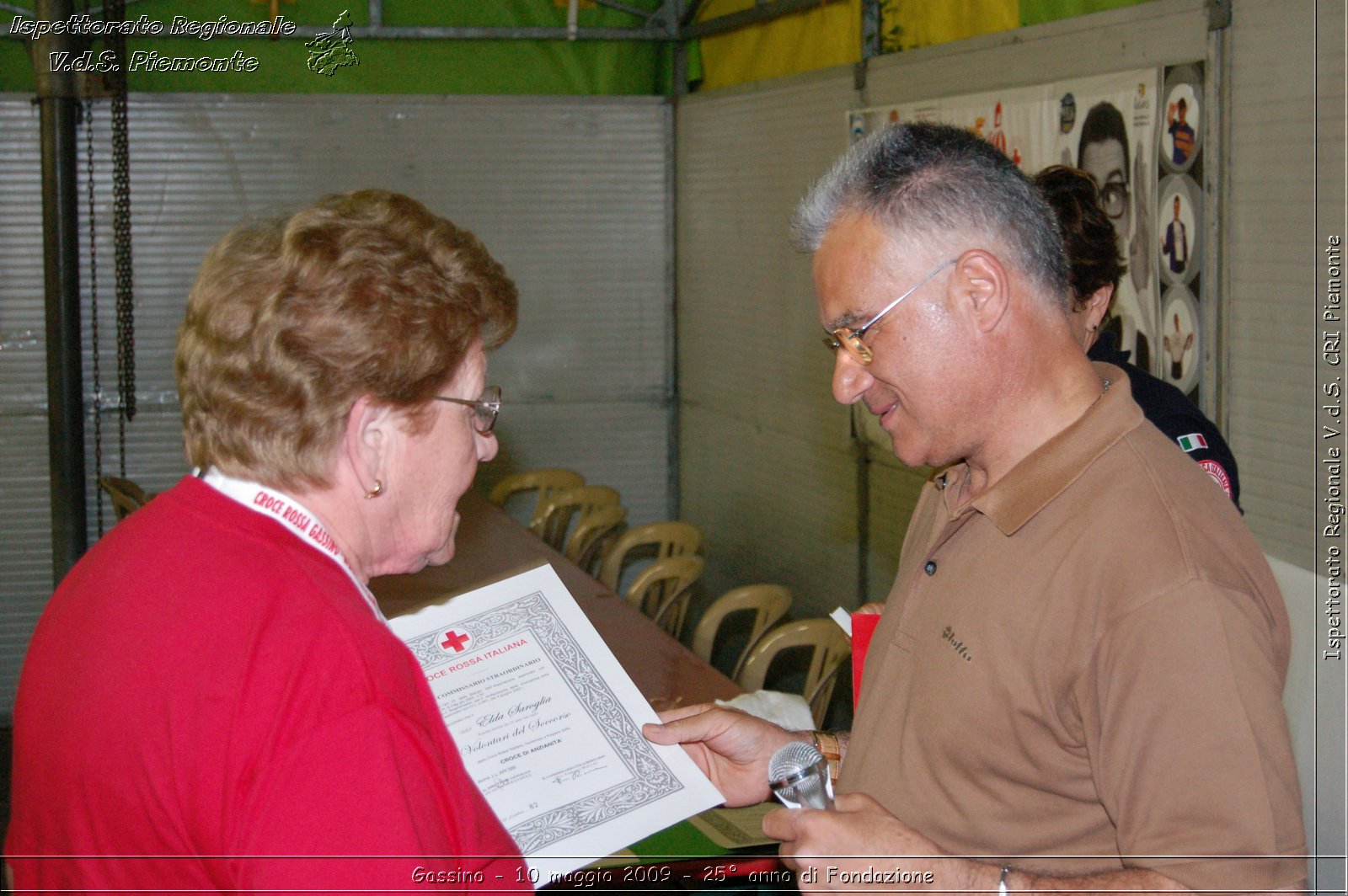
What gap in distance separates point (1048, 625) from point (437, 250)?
77 centimetres

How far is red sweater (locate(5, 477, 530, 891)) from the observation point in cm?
96

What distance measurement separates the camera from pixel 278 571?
3.46 ft

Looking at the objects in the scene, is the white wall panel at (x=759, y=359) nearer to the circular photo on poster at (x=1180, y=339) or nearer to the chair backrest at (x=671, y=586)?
the chair backrest at (x=671, y=586)

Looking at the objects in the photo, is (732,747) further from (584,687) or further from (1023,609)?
(1023,609)

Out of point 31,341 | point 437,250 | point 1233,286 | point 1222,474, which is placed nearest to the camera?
point 437,250

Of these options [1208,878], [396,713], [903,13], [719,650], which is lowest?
[719,650]

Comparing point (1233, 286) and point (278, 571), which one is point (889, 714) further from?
point (1233, 286)

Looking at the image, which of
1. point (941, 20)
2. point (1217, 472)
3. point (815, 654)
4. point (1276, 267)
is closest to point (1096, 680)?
point (1217, 472)

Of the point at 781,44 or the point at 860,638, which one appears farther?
the point at 781,44

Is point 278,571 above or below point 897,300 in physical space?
below

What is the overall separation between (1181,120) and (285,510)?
2.72 m

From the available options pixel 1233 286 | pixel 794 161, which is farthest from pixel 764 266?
pixel 1233 286

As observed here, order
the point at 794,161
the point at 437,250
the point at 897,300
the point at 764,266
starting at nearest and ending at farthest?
the point at 437,250 → the point at 897,300 → the point at 794,161 → the point at 764,266

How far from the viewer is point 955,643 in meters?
1.38
